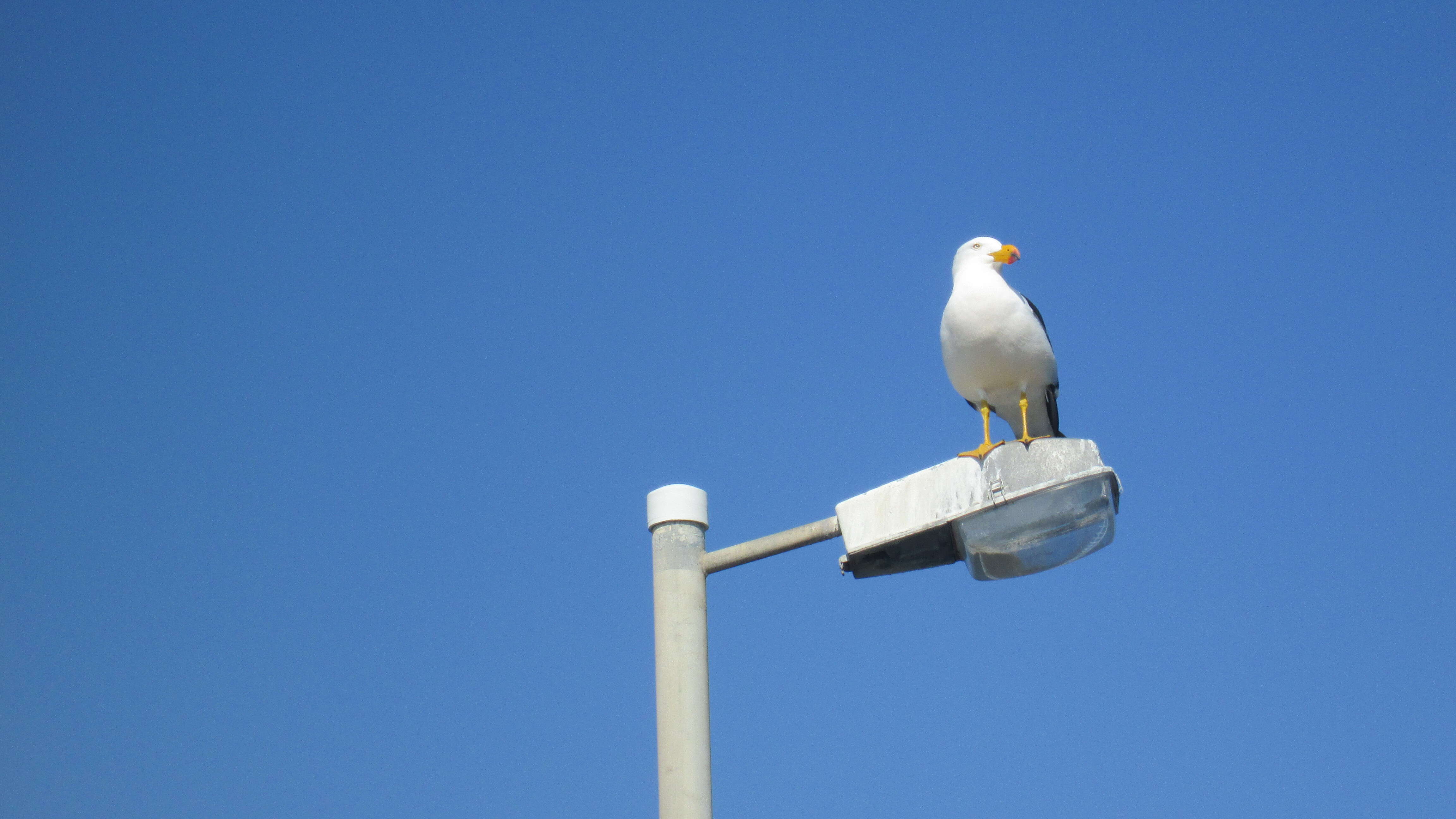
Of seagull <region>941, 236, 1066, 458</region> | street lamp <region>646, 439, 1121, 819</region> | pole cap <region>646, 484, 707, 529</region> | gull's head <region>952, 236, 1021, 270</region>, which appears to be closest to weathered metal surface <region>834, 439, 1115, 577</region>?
street lamp <region>646, 439, 1121, 819</region>

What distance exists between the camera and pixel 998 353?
26.6ft

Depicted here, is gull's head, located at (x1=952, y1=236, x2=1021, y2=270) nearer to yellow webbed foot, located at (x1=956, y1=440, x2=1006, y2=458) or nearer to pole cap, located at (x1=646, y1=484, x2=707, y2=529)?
yellow webbed foot, located at (x1=956, y1=440, x2=1006, y2=458)

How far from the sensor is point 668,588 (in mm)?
4961

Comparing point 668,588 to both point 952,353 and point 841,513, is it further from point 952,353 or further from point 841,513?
point 952,353

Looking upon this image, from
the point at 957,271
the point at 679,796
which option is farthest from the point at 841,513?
the point at 957,271

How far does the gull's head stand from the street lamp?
4.24 m

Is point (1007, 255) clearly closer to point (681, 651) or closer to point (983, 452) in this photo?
point (983, 452)

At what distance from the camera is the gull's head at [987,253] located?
9.16m

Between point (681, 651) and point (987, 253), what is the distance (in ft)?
16.7

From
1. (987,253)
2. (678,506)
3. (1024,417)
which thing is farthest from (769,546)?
(987,253)

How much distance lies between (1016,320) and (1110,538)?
3.21m

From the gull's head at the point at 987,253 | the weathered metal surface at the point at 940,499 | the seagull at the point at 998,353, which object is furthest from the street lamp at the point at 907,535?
the gull's head at the point at 987,253

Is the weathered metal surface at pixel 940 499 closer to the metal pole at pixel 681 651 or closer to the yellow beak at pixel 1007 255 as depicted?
the metal pole at pixel 681 651

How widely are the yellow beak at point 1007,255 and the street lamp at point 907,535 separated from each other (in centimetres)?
430
